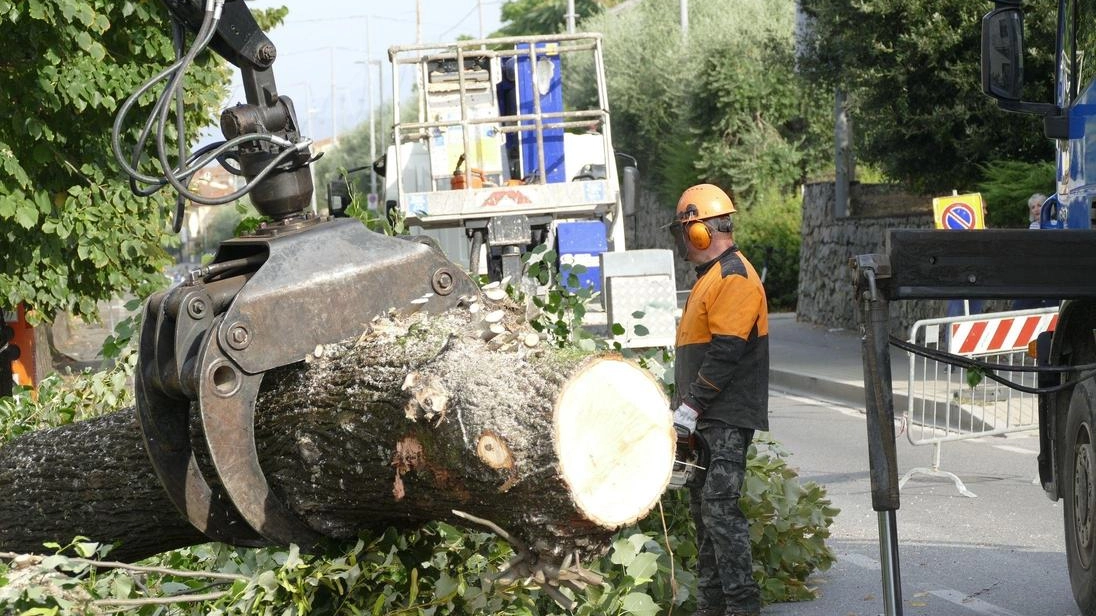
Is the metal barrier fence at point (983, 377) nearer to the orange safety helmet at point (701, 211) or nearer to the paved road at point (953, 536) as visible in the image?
the paved road at point (953, 536)

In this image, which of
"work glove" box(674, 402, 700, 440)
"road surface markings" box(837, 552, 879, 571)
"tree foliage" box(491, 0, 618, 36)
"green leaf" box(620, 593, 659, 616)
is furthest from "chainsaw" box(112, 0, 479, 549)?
"tree foliage" box(491, 0, 618, 36)

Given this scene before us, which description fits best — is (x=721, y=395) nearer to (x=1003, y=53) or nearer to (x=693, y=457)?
(x=693, y=457)

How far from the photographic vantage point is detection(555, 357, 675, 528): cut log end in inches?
126

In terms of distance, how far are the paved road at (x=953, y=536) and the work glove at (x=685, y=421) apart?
1.12 meters

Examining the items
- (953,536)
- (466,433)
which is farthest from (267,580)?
(953,536)

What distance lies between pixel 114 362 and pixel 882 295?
382cm

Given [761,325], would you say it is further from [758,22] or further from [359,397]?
[758,22]

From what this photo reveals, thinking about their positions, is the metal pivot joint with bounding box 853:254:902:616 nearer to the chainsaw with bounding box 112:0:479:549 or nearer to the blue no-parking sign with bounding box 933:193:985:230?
the chainsaw with bounding box 112:0:479:549

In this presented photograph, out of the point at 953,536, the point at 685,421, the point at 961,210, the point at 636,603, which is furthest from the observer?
the point at 961,210

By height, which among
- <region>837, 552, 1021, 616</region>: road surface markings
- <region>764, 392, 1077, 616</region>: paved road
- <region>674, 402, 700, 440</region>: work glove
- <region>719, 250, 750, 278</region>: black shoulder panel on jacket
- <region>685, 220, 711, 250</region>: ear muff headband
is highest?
<region>685, 220, 711, 250</region>: ear muff headband

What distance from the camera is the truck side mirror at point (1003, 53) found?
5.47m

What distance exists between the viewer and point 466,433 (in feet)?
10.5

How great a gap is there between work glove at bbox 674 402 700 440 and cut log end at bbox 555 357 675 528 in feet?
5.83

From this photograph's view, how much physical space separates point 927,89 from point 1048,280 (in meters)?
13.5
